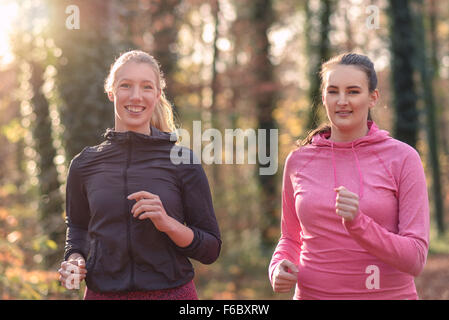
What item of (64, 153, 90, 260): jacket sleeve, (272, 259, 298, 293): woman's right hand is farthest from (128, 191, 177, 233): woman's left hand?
(272, 259, 298, 293): woman's right hand

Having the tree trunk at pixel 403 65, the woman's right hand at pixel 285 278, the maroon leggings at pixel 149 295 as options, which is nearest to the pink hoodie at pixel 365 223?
the woman's right hand at pixel 285 278

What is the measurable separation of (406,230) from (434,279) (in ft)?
27.6

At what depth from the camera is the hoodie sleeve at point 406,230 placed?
8.22 feet

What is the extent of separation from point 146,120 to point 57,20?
13.0 ft

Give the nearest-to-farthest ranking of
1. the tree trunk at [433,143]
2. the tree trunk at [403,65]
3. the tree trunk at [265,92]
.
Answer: the tree trunk at [403,65]
the tree trunk at [265,92]
the tree trunk at [433,143]

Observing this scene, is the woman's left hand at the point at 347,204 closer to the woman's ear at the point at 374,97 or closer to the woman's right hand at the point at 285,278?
the woman's right hand at the point at 285,278

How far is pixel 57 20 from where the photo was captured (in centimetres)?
625

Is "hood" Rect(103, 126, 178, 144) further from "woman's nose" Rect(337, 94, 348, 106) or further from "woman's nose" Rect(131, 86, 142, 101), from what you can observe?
"woman's nose" Rect(337, 94, 348, 106)

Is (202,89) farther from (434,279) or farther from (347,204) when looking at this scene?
(347,204)

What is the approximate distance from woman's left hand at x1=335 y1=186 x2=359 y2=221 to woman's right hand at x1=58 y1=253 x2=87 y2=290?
1331 mm

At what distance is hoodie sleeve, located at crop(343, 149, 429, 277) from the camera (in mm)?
2506

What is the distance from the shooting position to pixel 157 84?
2943mm
